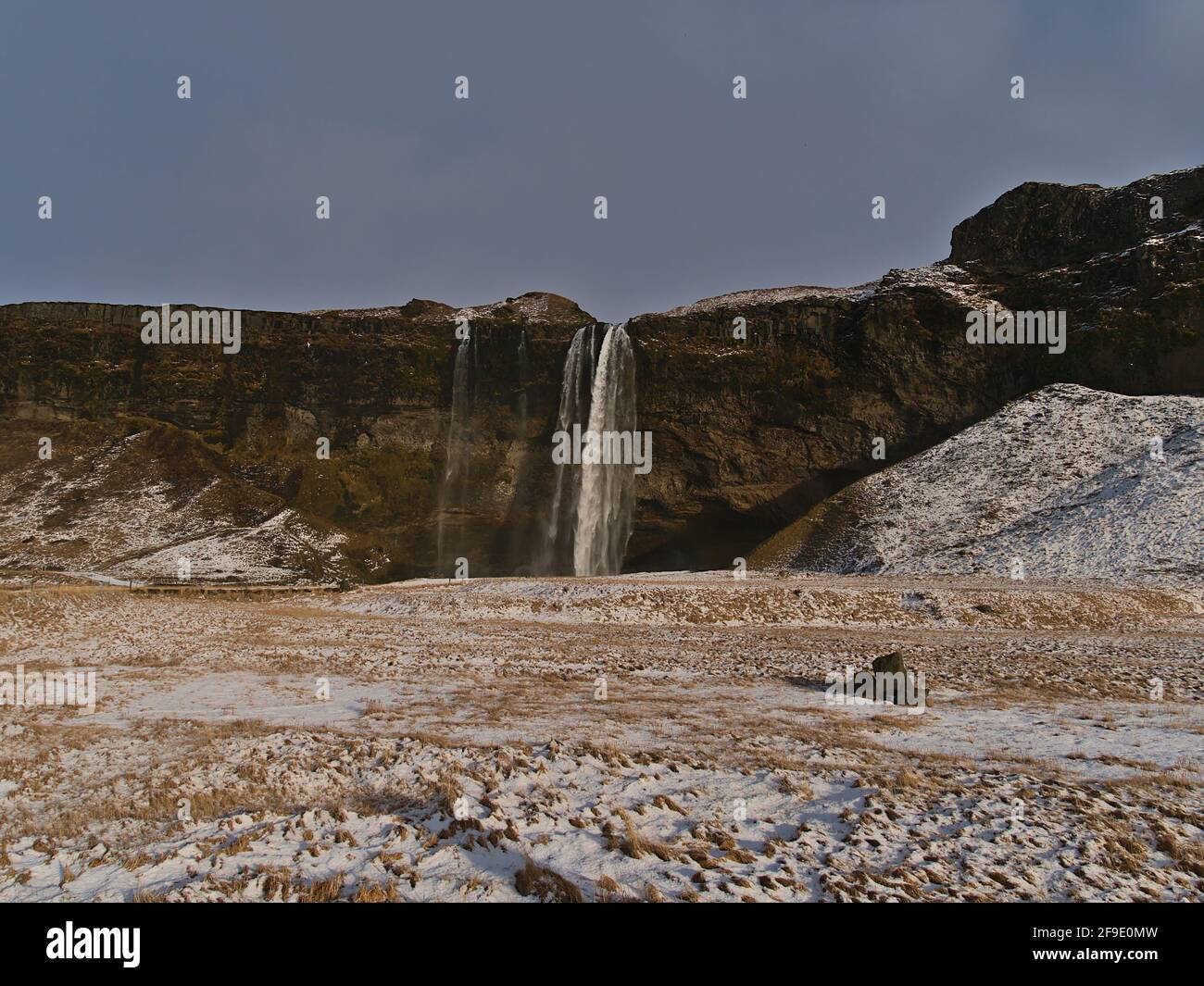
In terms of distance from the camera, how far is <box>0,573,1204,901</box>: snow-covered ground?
5.93 m

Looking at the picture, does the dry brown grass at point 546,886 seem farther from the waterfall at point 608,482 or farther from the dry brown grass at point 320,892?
the waterfall at point 608,482

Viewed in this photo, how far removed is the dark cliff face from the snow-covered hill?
6036 mm

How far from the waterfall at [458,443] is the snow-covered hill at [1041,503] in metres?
27.7

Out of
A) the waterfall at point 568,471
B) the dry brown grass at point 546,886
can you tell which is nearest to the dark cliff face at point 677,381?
the waterfall at point 568,471

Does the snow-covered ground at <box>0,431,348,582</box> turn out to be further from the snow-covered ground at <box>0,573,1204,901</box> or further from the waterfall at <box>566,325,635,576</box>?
the snow-covered ground at <box>0,573,1204,901</box>

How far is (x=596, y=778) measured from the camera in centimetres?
833

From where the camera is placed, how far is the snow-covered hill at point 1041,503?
3722 centimetres

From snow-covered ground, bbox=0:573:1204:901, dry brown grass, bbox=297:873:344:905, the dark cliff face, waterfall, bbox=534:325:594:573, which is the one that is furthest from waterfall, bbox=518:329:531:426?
dry brown grass, bbox=297:873:344:905

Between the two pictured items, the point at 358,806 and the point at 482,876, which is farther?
the point at 358,806

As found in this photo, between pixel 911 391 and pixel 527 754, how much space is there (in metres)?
58.3

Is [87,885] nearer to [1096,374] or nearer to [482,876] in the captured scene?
[482,876]

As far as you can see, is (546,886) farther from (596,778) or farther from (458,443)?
(458,443)
